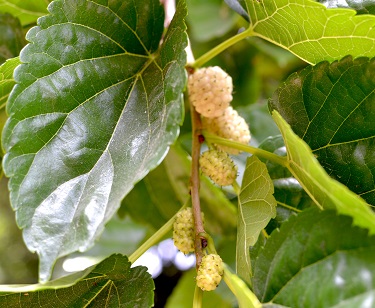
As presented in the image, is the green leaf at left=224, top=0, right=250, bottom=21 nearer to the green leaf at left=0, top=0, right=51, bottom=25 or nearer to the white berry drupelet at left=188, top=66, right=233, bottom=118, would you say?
the white berry drupelet at left=188, top=66, right=233, bottom=118

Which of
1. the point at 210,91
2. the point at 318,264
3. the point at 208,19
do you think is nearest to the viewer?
the point at 318,264

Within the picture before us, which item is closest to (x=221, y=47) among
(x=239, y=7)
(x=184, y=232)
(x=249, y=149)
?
(x=239, y=7)

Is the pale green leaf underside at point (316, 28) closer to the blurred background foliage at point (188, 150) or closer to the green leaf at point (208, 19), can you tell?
the blurred background foliage at point (188, 150)

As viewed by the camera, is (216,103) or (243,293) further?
(216,103)

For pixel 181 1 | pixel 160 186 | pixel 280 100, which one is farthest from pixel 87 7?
pixel 160 186

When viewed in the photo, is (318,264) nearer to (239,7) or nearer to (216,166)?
(216,166)

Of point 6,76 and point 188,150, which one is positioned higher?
point 6,76

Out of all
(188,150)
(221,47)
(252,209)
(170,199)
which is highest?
(221,47)
